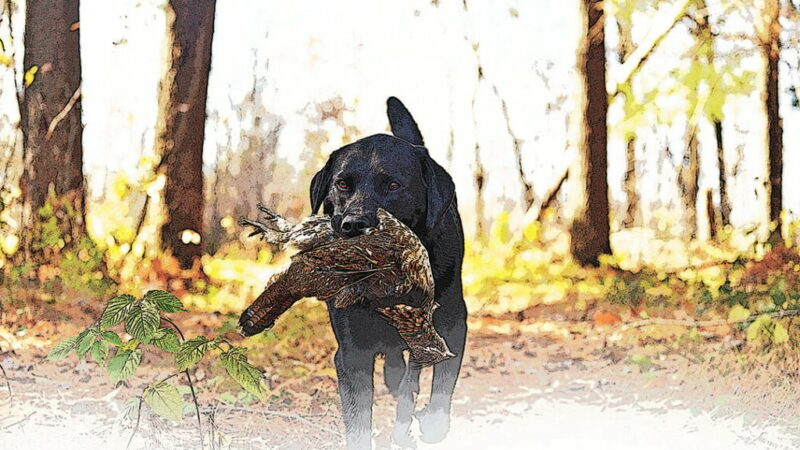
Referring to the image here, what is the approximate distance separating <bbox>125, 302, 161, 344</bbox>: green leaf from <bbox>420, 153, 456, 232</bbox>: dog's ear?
58 cm

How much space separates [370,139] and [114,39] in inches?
49.0

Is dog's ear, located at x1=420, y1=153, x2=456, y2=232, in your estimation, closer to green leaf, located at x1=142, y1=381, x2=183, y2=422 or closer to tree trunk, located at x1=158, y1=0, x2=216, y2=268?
green leaf, located at x1=142, y1=381, x2=183, y2=422

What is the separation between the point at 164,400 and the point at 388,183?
0.62 m

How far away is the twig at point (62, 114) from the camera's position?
8.41 feet

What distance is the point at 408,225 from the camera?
1655 millimetres

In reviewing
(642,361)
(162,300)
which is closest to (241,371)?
(162,300)

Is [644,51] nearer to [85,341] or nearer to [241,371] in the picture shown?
[241,371]

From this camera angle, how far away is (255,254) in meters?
2.57

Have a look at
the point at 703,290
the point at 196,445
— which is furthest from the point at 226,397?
the point at 703,290

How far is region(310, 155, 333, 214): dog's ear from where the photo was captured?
1717mm

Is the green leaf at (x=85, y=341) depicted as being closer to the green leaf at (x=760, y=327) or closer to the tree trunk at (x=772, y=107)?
the green leaf at (x=760, y=327)

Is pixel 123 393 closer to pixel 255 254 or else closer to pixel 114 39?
pixel 255 254

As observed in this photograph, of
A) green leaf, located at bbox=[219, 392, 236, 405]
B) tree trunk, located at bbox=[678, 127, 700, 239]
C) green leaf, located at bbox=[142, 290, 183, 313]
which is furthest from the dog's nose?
tree trunk, located at bbox=[678, 127, 700, 239]

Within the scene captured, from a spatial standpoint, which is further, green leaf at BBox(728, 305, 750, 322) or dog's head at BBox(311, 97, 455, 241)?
green leaf at BBox(728, 305, 750, 322)
